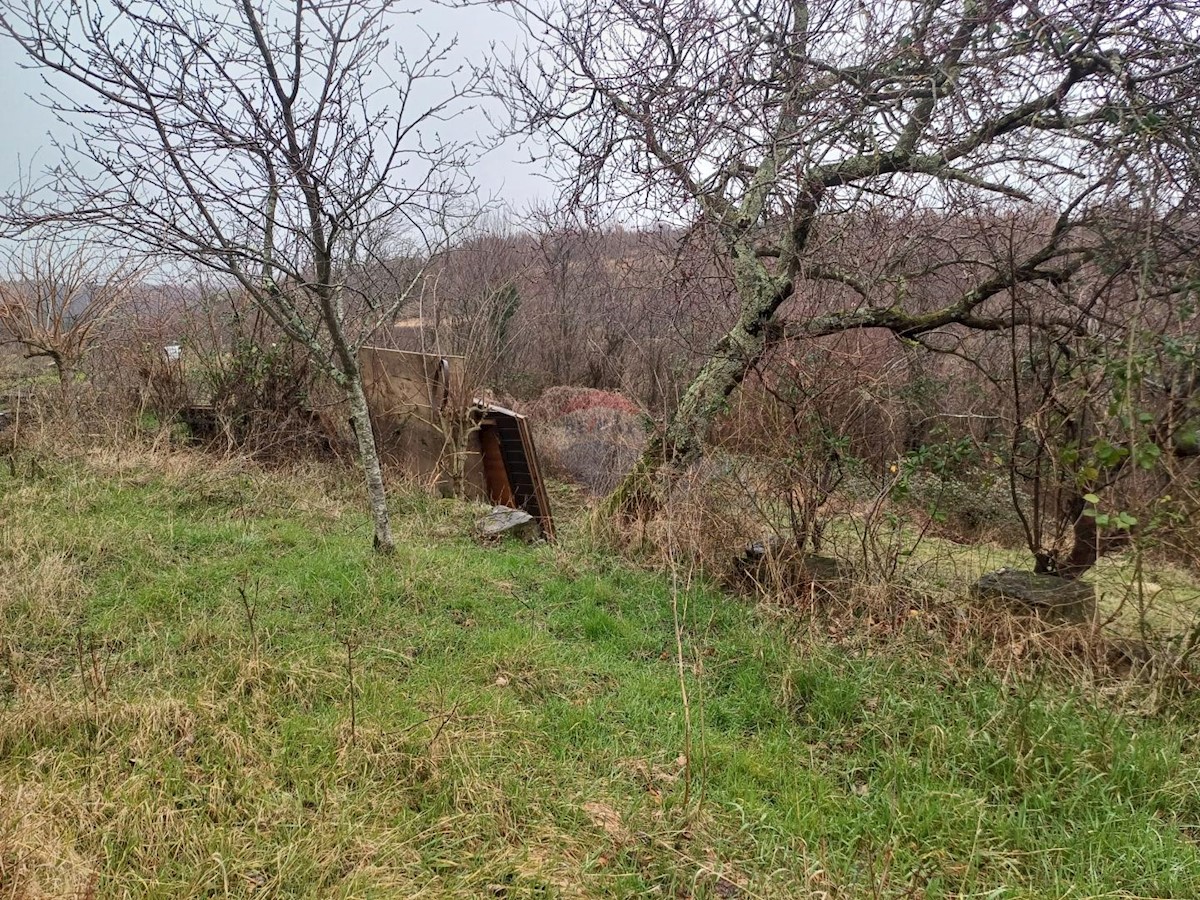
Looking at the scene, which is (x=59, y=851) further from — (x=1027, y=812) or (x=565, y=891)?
(x=1027, y=812)

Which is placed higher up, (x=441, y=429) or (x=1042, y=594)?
(x=441, y=429)

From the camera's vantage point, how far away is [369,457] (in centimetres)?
468

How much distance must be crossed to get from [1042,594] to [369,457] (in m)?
4.60

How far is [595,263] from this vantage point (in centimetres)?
1371

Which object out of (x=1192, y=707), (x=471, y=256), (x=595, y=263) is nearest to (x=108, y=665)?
(x=1192, y=707)

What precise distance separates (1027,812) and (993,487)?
284cm

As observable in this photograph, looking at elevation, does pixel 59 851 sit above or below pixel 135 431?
below

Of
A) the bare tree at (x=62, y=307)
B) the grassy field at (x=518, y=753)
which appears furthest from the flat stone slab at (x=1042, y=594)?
the bare tree at (x=62, y=307)

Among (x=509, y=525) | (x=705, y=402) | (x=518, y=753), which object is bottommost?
(x=518, y=753)

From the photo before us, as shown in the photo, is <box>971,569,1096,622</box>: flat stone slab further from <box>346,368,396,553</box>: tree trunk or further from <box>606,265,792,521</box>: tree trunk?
<box>346,368,396,553</box>: tree trunk

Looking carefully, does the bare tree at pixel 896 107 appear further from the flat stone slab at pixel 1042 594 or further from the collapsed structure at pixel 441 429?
the collapsed structure at pixel 441 429

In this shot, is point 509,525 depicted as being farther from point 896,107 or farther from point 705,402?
point 896,107

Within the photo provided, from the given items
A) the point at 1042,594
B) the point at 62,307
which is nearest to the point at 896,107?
→ the point at 1042,594

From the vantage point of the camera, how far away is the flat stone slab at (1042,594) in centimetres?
373
